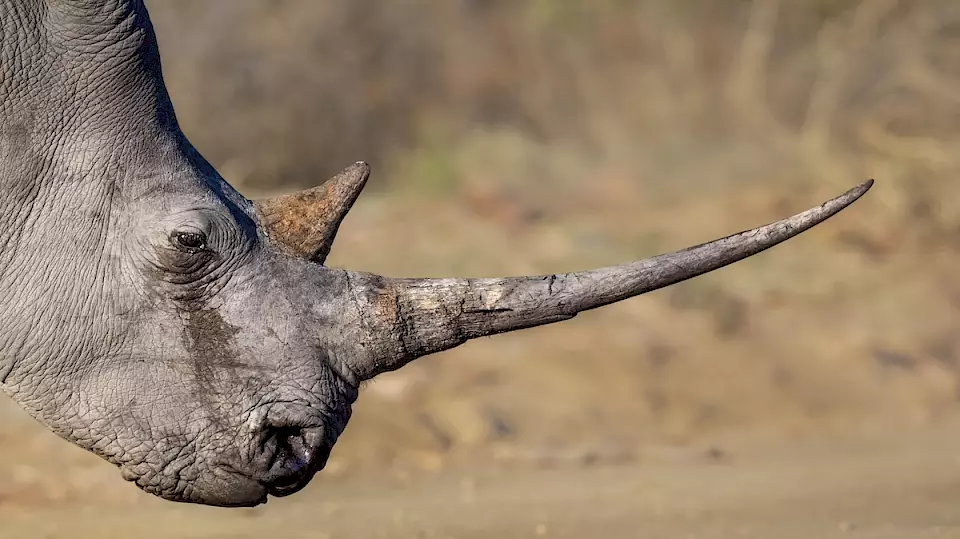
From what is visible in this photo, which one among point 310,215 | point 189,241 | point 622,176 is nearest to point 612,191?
point 622,176

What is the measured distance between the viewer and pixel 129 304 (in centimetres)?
439

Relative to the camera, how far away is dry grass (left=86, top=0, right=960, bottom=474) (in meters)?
10.4

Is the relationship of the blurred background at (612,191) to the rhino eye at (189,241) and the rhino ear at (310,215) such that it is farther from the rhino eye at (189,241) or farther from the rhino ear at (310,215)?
the rhino eye at (189,241)

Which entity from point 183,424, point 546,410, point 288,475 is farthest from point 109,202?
point 546,410

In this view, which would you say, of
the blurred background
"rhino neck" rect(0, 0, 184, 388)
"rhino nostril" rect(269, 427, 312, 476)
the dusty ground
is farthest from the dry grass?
"rhino neck" rect(0, 0, 184, 388)

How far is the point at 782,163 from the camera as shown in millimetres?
15141

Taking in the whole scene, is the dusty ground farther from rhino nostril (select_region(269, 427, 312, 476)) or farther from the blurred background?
rhino nostril (select_region(269, 427, 312, 476))

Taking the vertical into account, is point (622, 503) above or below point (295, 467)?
above

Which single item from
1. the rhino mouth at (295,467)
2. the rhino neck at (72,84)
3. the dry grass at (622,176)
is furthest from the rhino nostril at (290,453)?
the dry grass at (622,176)

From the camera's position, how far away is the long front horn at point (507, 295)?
4156 millimetres

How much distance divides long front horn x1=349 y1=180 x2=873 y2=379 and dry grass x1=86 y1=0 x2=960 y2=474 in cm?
516

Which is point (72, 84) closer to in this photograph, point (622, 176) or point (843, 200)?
point (843, 200)

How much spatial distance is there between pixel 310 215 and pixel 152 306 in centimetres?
62

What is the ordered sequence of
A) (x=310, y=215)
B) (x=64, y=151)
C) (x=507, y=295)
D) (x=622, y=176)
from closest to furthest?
(x=507, y=295) → (x=64, y=151) → (x=310, y=215) → (x=622, y=176)
